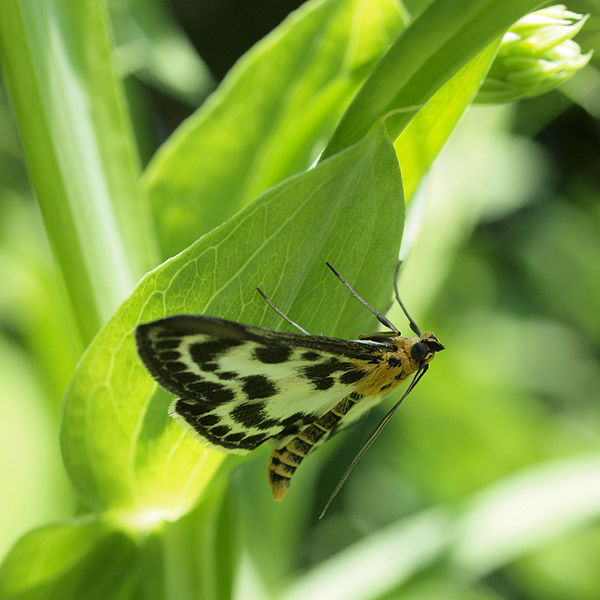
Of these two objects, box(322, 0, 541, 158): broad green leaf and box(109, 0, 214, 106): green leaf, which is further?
box(109, 0, 214, 106): green leaf

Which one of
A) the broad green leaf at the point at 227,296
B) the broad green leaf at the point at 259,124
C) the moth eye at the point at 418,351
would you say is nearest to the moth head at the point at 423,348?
the moth eye at the point at 418,351


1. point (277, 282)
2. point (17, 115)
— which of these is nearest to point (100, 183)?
point (17, 115)

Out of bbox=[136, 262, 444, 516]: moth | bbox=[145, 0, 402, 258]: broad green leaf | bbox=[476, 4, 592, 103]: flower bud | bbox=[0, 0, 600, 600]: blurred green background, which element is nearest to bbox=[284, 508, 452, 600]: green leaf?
bbox=[0, 0, 600, 600]: blurred green background

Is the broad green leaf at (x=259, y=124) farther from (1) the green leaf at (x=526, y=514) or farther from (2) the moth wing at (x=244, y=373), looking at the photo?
(1) the green leaf at (x=526, y=514)

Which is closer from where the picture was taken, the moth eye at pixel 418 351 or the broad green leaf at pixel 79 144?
the broad green leaf at pixel 79 144

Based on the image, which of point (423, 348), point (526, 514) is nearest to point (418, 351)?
point (423, 348)

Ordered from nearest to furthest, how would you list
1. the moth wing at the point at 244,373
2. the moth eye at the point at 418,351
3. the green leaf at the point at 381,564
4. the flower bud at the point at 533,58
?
the moth wing at the point at 244,373, the flower bud at the point at 533,58, the moth eye at the point at 418,351, the green leaf at the point at 381,564

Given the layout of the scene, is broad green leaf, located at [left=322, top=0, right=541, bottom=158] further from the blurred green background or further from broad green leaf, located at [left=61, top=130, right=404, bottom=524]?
the blurred green background

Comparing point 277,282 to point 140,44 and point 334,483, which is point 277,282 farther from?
point 334,483
